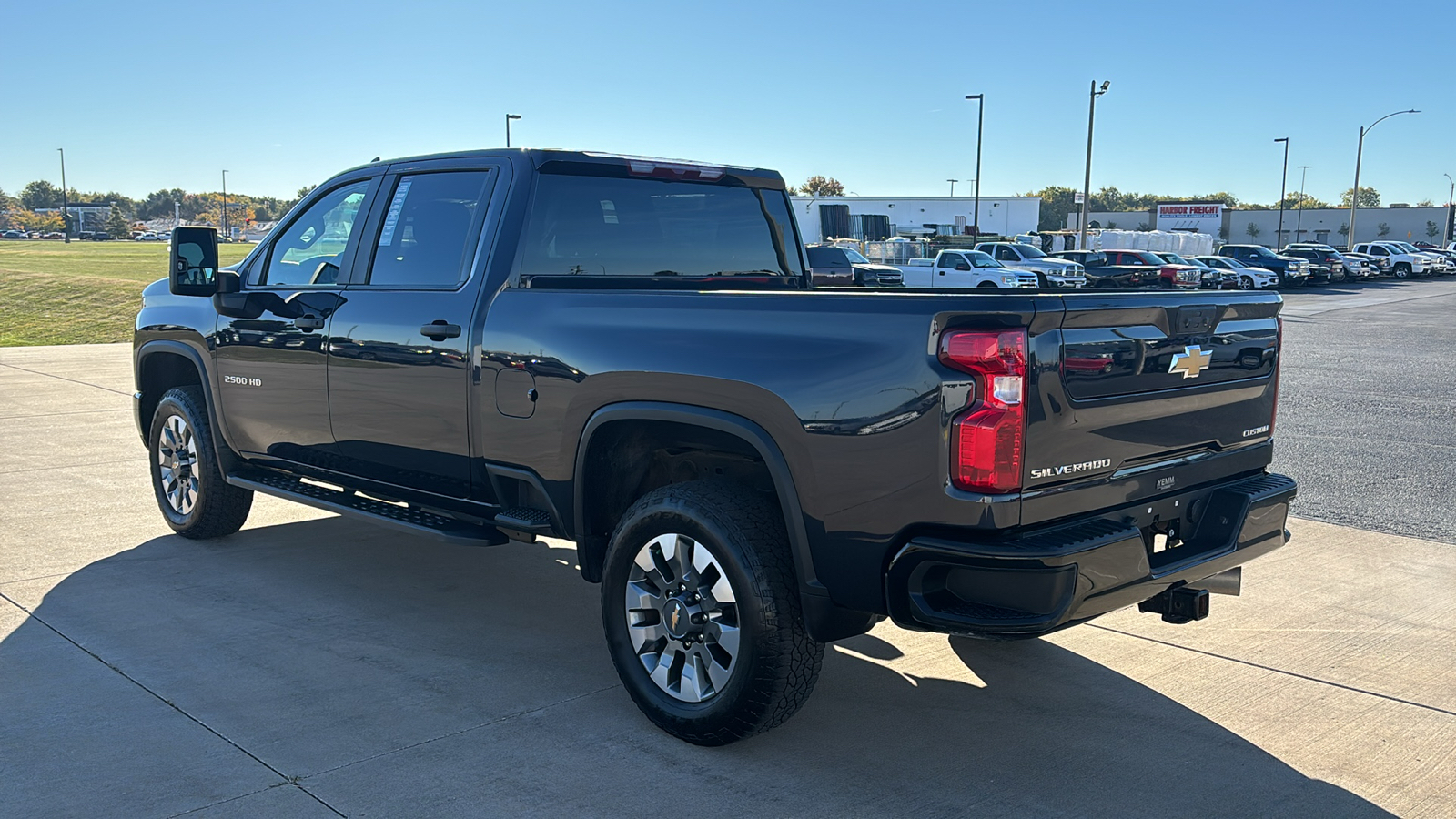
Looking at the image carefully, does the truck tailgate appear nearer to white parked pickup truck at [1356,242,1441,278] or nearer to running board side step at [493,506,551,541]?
→ running board side step at [493,506,551,541]

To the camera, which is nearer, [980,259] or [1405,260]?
[980,259]

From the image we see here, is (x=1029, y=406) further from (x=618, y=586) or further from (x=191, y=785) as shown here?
(x=191, y=785)

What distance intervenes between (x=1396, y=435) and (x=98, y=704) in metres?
10.4

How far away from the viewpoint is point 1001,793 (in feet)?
12.0

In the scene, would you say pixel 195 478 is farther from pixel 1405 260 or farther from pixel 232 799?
pixel 1405 260

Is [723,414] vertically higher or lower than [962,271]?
higher

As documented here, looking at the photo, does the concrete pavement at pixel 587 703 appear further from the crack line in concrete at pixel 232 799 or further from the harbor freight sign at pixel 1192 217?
the harbor freight sign at pixel 1192 217

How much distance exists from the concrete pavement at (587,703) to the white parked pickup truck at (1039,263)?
93.8ft

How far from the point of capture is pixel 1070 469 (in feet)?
11.3

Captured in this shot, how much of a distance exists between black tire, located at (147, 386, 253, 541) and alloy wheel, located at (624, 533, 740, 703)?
3.24 m

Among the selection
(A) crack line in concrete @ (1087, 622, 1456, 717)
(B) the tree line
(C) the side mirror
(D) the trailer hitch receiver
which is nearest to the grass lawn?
(C) the side mirror

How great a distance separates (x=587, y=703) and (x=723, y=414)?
1.29 m

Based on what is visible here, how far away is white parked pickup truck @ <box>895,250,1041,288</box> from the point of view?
3397cm

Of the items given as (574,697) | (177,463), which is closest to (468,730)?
(574,697)
